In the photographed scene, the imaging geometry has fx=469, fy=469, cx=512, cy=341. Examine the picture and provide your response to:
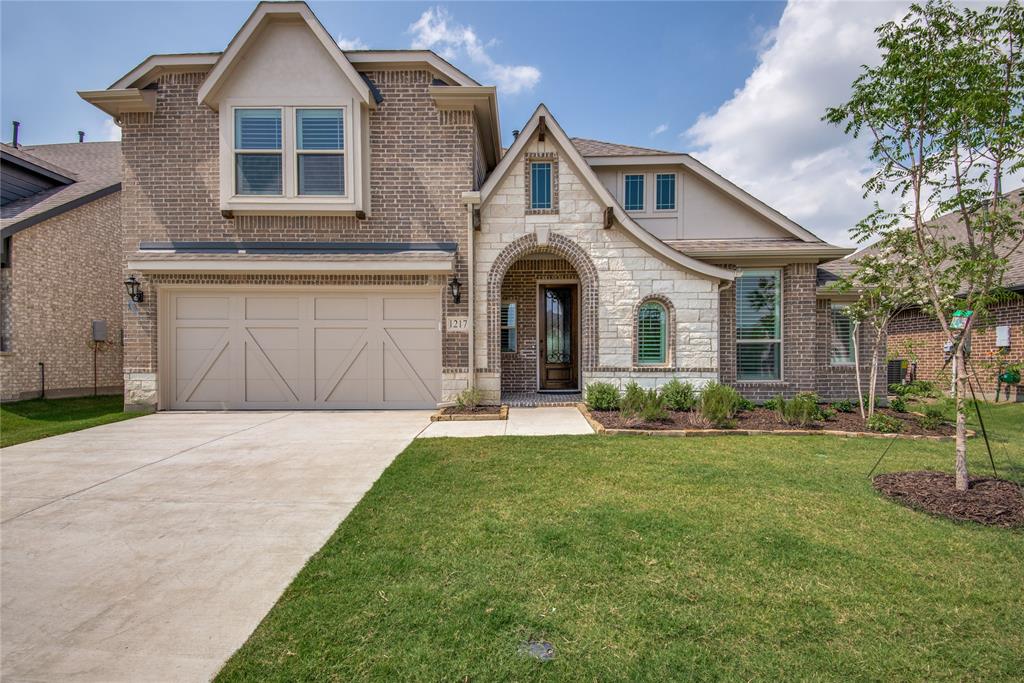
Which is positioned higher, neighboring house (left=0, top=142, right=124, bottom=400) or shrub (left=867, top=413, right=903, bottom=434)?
neighboring house (left=0, top=142, right=124, bottom=400)

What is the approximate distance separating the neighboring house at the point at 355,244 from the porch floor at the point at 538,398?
856 mm

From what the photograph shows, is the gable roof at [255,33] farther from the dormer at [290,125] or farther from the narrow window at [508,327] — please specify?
the narrow window at [508,327]

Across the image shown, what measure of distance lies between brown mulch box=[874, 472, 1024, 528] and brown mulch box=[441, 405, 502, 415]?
18.7 feet

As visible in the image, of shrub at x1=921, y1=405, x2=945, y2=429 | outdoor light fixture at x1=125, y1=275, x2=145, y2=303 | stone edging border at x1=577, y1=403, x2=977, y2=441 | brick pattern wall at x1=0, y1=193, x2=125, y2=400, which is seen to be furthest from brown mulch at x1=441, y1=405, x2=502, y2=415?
brick pattern wall at x1=0, y1=193, x2=125, y2=400

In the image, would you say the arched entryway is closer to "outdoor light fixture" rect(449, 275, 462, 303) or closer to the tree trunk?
"outdoor light fixture" rect(449, 275, 462, 303)

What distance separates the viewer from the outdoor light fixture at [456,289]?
9266mm

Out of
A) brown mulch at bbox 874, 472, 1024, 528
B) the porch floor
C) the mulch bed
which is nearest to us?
brown mulch at bbox 874, 472, 1024, 528

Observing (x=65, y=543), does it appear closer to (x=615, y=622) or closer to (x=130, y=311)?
(x=615, y=622)

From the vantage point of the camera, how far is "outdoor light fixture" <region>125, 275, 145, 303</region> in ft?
30.2

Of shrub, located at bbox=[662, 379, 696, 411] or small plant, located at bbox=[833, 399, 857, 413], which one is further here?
shrub, located at bbox=[662, 379, 696, 411]

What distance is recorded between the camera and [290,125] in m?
9.21

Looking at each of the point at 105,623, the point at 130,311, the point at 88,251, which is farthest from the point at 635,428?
the point at 88,251

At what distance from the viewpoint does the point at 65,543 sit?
11.5 feet

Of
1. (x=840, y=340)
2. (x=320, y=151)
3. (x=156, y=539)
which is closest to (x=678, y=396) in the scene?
(x=840, y=340)
